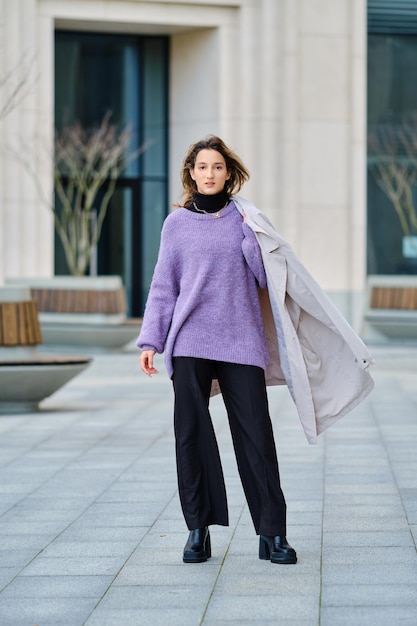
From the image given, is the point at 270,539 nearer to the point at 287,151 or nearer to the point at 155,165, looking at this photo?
the point at 287,151

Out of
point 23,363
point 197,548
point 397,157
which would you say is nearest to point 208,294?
Result: point 197,548

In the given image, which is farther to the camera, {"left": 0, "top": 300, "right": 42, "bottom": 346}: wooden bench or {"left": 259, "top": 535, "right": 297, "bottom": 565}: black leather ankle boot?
{"left": 0, "top": 300, "right": 42, "bottom": 346}: wooden bench

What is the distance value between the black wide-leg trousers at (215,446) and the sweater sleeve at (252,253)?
40cm

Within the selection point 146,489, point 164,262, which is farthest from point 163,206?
point 164,262

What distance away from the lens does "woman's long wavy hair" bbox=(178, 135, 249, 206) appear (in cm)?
538

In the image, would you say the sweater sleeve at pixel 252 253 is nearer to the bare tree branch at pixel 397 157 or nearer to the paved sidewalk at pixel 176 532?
the paved sidewalk at pixel 176 532

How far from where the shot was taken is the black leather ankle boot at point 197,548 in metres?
5.30

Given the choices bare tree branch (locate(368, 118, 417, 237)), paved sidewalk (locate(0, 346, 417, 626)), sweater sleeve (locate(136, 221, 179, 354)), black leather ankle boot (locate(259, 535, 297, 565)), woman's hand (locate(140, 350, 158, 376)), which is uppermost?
bare tree branch (locate(368, 118, 417, 237))

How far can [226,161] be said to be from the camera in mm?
5402

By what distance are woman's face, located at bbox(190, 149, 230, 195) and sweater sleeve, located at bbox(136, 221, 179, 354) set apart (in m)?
0.23

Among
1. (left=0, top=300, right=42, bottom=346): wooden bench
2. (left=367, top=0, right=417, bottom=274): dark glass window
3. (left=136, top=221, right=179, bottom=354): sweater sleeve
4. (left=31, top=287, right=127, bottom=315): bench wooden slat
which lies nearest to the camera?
(left=136, top=221, right=179, bottom=354): sweater sleeve

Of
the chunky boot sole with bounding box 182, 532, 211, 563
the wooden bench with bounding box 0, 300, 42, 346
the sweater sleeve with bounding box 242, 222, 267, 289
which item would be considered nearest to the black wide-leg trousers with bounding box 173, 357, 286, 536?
the chunky boot sole with bounding box 182, 532, 211, 563

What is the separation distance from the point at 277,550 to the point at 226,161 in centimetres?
166

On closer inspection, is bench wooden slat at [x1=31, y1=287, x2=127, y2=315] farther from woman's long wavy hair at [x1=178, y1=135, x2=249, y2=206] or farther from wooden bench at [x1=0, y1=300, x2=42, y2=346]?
woman's long wavy hair at [x1=178, y1=135, x2=249, y2=206]
